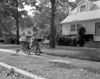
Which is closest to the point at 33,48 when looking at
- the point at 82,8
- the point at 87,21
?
the point at 87,21

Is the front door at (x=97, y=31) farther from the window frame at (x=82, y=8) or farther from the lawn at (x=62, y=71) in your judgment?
the lawn at (x=62, y=71)

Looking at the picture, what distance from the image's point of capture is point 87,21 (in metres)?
25.0

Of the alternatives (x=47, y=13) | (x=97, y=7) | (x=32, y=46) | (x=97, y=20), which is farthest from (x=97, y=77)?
(x=47, y=13)

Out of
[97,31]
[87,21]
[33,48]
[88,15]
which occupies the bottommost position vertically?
[33,48]

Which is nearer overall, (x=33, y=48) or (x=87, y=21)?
(x=33, y=48)

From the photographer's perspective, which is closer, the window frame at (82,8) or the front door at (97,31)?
the front door at (97,31)

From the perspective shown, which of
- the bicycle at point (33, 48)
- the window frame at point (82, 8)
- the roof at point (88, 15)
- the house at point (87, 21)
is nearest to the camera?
the bicycle at point (33, 48)

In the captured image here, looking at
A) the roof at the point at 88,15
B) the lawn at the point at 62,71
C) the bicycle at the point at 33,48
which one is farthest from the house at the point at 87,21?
the lawn at the point at 62,71

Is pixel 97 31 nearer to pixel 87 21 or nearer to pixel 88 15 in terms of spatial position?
pixel 87 21

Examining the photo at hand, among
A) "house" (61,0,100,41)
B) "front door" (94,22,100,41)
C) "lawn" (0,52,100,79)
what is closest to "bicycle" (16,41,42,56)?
"lawn" (0,52,100,79)

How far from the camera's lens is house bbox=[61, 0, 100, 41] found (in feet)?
78.1

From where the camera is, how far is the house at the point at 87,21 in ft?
78.1

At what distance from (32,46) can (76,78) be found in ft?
26.2

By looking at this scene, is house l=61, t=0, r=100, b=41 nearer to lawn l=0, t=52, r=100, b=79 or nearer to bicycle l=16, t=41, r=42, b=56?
bicycle l=16, t=41, r=42, b=56
